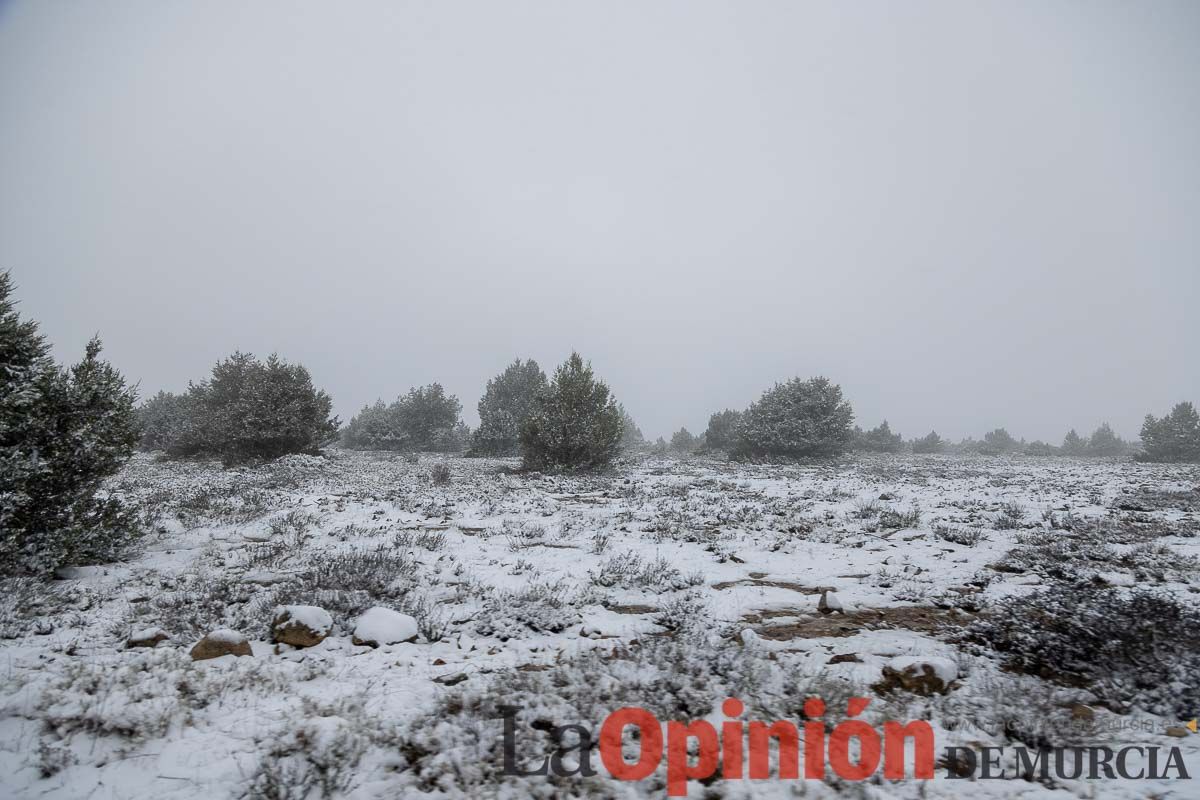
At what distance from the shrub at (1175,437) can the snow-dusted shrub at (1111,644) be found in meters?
39.8

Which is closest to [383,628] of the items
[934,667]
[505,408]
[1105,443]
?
[934,667]

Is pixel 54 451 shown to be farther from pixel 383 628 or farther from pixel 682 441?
pixel 682 441

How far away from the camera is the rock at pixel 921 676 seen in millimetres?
3771

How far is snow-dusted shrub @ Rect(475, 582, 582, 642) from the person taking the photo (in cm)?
498

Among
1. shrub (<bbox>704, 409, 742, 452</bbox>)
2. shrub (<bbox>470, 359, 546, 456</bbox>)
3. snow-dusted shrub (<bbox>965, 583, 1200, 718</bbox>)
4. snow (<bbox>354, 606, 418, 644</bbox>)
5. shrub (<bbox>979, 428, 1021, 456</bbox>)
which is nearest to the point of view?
snow-dusted shrub (<bbox>965, 583, 1200, 718</bbox>)

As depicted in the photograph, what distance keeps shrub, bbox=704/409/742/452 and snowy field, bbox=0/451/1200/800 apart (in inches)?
1256

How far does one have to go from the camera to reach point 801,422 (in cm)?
3050

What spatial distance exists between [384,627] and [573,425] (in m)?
17.2

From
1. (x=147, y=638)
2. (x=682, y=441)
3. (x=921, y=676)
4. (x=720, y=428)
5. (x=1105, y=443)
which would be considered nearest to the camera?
(x=921, y=676)

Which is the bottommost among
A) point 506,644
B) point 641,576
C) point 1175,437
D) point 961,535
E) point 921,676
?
point 506,644

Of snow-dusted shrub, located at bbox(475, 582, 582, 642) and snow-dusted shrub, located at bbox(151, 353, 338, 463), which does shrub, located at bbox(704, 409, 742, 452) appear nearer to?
snow-dusted shrub, located at bbox(151, 353, 338, 463)

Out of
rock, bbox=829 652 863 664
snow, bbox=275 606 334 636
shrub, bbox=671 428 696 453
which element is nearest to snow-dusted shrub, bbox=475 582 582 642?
snow, bbox=275 606 334 636

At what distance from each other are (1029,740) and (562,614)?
154 inches

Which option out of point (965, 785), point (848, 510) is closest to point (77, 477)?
point (965, 785)
